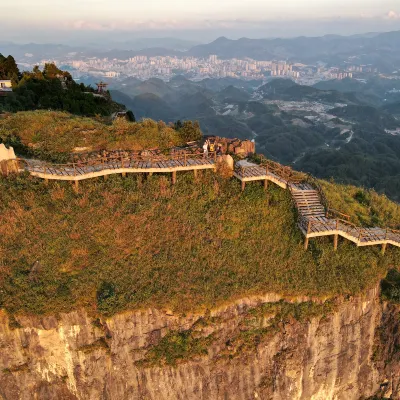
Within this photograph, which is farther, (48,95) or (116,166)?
Answer: (48,95)

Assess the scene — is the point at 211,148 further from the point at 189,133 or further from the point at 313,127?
the point at 313,127

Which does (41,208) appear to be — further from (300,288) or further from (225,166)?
(300,288)

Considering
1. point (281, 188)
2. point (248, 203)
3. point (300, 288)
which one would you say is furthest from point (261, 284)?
point (281, 188)

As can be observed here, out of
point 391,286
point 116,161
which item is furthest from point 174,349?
point 391,286

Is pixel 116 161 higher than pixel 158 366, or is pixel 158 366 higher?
pixel 116 161

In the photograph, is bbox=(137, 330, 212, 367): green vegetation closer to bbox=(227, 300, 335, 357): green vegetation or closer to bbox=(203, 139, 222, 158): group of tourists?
bbox=(227, 300, 335, 357): green vegetation
